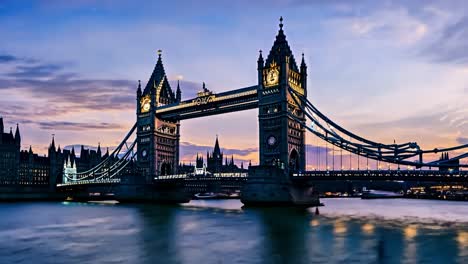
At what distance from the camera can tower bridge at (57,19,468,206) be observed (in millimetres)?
65312

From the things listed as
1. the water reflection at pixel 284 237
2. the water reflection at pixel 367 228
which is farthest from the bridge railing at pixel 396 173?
the water reflection at pixel 367 228

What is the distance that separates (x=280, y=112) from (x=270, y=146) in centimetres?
616

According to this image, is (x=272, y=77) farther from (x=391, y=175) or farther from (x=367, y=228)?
(x=367, y=228)

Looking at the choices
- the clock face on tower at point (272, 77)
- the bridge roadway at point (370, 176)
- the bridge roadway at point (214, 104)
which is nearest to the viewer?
the bridge roadway at point (370, 176)

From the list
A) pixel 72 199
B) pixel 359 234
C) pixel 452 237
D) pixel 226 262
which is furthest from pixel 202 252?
pixel 72 199

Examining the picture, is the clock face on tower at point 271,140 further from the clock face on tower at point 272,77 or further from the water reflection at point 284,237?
the water reflection at point 284,237

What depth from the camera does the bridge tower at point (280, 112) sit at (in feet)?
250

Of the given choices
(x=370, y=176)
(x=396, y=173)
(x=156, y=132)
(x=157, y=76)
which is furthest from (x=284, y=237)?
(x=157, y=76)

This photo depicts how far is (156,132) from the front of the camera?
99.8m

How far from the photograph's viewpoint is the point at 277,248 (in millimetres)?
31547

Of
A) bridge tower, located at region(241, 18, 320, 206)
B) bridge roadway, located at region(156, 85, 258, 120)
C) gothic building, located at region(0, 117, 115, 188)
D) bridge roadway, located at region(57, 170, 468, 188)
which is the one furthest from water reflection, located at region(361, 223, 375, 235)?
gothic building, located at region(0, 117, 115, 188)

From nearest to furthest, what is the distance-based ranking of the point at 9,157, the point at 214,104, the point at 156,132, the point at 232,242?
1. the point at 232,242
2. the point at 214,104
3. the point at 156,132
4. the point at 9,157

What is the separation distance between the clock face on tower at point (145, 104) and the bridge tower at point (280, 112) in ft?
108

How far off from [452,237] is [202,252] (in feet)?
70.5
